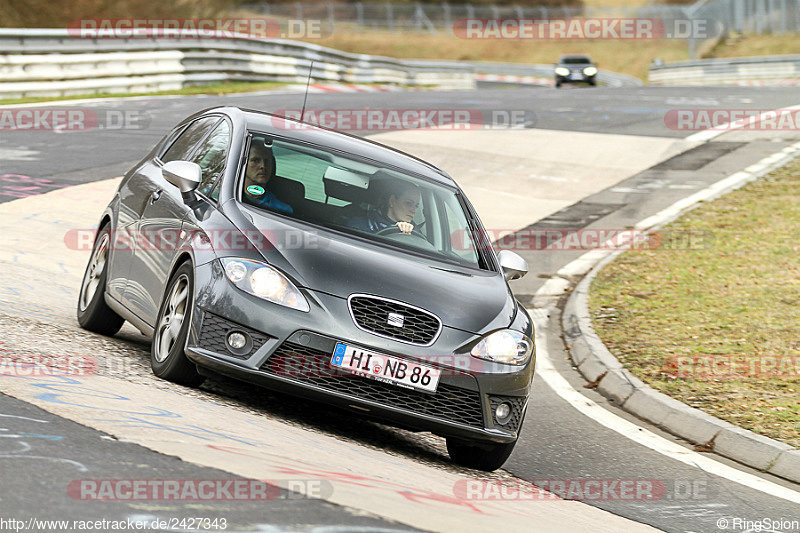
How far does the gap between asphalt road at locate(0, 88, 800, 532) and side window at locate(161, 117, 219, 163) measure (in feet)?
6.74

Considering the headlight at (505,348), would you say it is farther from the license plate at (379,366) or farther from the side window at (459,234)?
the side window at (459,234)

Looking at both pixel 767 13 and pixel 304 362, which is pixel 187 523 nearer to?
pixel 304 362

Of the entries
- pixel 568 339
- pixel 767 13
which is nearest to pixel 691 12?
pixel 767 13

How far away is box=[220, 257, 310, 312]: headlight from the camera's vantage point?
5.98 meters

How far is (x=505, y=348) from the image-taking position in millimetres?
6301

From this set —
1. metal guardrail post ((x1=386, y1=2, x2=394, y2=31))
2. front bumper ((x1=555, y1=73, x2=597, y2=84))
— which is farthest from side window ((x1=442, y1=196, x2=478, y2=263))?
metal guardrail post ((x1=386, y1=2, x2=394, y2=31))

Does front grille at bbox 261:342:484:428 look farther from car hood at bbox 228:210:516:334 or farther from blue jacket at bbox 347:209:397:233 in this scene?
blue jacket at bbox 347:209:397:233

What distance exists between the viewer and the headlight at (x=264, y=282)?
598cm

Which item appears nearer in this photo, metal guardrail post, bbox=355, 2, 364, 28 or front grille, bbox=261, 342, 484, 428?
front grille, bbox=261, 342, 484, 428

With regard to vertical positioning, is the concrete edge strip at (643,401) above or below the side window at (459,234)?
below

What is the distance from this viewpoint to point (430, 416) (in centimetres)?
605

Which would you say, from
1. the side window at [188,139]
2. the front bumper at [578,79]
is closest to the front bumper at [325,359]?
the side window at [188,139]

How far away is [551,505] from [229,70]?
2515 cm

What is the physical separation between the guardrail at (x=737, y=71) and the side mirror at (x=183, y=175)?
1420 inches
